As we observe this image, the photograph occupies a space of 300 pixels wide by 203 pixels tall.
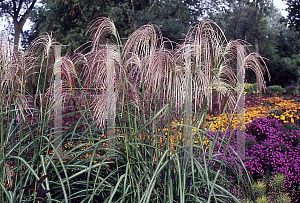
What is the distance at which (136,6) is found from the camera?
49.5 ft

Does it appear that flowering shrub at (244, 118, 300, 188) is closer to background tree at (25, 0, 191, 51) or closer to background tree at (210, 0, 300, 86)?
background tree at (25, 0, 191, 51)

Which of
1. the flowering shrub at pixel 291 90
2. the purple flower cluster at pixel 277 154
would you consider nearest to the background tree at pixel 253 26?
the flowering shrub at pixel 291 90

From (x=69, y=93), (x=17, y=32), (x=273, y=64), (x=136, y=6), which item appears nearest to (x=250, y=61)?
(x=69, y=93)

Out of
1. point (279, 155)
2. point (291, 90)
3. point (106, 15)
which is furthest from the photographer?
point (106, 15)

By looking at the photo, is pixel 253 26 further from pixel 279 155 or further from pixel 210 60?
pixel 210 60

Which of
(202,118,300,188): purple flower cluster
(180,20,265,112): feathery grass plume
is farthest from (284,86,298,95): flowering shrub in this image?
(180,20,265,112): feathery grass plume

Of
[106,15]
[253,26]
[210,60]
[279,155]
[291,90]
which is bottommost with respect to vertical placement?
[279,155]

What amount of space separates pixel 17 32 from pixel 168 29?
35.3 ft

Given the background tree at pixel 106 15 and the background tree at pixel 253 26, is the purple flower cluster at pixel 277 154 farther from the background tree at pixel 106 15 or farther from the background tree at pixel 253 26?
the background tree at pixel 253 26

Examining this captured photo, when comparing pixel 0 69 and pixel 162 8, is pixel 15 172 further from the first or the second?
pixel 162 8

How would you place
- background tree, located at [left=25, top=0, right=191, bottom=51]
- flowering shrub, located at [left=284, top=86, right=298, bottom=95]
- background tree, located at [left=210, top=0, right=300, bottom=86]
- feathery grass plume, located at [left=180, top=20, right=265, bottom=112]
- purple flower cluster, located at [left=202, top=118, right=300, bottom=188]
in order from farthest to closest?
background tree, located at [left=210, top=0, right=300, bottom=86], background tree, located at [left=25, top=0, right=191, bottom=51], flowering shrub, located at [left=284, top=86, right=298, bottom=95], purple flower cluster, located at [left=202, top=118, right=300, bottom=188], feathery grass plume, located at [left=180, top=20, right=265, bottom=112]

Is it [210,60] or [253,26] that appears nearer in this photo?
[210,60]

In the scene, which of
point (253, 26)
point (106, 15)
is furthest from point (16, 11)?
point (253, 26)

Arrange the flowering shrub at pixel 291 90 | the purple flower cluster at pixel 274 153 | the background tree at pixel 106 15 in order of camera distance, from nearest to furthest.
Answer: the purple flower cluster at pixel 274 153 < the flowering shrub at pixel 291 90 < the background tree at pixel 106 15
